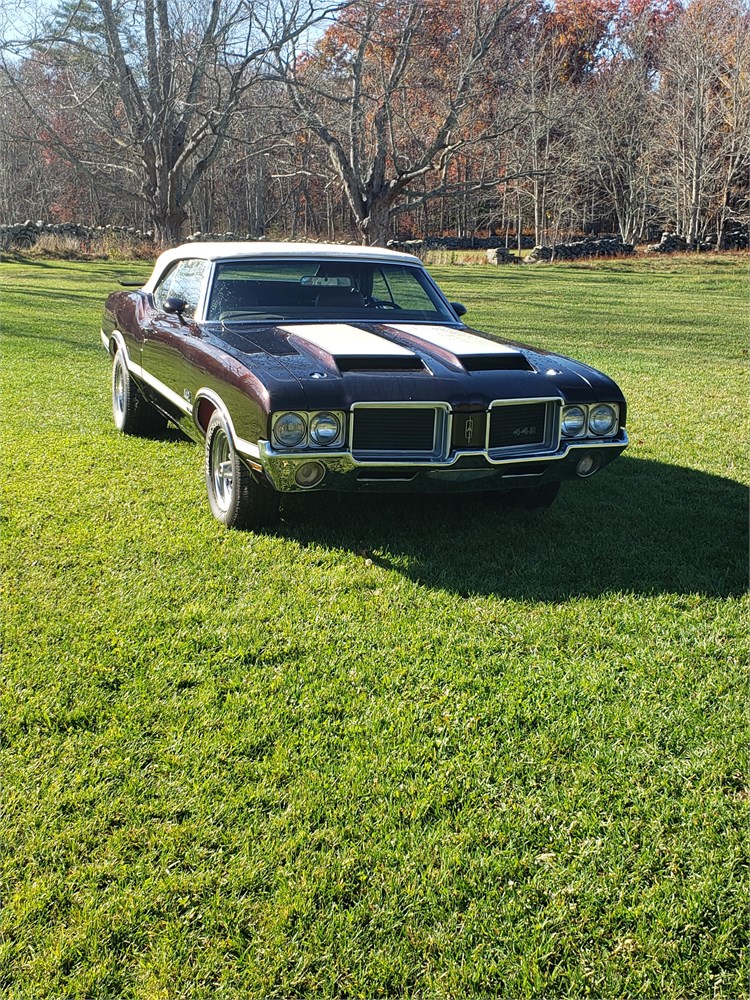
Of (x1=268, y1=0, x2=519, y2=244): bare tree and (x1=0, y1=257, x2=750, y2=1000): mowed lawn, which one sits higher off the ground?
(x1=268, y1=0, x2=519, y2=244): bare tree

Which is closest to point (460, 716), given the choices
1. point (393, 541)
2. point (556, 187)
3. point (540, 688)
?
point (540, 688)

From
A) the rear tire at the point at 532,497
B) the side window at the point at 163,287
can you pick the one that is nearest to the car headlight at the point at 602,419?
the rear tire at the point at 532,497

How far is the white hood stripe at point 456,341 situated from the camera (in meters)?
4.95

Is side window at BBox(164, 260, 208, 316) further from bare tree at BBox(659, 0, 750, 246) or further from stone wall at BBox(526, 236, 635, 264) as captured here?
bare tree at BBox(659, 0, 750, 246)

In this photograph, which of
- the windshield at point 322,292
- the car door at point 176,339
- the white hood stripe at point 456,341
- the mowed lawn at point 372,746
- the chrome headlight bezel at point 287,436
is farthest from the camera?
the windshield at point 322,292

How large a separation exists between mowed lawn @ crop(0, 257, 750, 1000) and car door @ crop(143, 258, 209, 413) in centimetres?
64

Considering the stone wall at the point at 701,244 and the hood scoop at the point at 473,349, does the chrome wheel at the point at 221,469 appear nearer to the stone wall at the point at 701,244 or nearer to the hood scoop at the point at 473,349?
the hood scoop at the point at 473,349

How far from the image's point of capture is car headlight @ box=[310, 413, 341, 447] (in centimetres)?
430

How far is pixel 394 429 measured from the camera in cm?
441

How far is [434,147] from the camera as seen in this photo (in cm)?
3136

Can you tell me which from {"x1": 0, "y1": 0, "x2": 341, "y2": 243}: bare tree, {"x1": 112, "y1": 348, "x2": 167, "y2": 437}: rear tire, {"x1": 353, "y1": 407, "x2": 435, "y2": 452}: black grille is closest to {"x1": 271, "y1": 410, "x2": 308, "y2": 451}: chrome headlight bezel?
{"x1": 353, "y1": 407, "x2": 435, "y2": 452}: black grille

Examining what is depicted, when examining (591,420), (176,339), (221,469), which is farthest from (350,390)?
(176,339)

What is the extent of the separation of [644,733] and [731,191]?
48094 millimetres

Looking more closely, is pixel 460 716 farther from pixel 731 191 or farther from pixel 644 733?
pixel 731 191
